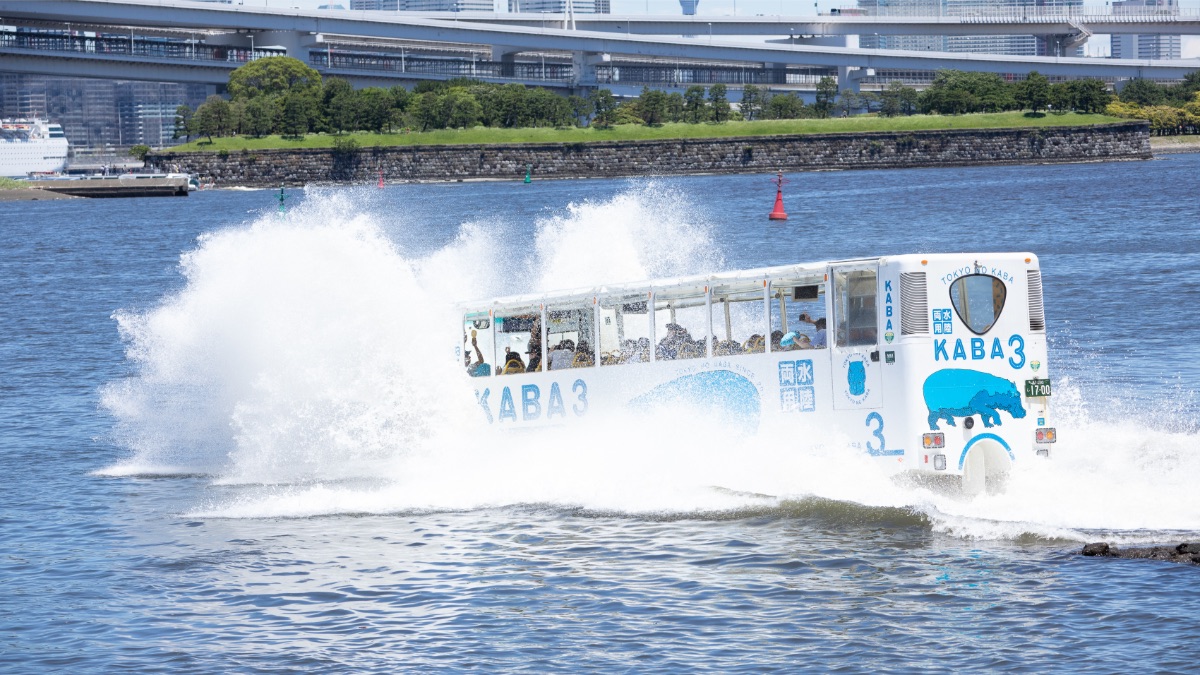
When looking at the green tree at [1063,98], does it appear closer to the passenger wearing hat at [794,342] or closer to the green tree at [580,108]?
the green tree at [580,108]

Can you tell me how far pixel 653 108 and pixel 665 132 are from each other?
7951 mm

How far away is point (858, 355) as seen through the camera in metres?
17.6

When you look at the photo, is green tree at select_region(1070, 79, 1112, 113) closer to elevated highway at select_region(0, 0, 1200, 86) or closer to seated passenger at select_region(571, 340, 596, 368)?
elevated highway at select_region(0, 0, 1200, 86)

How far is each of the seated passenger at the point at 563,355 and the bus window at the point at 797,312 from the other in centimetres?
289

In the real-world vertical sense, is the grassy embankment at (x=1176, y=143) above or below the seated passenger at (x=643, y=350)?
above

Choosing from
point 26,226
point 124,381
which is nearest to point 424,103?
point 26,226

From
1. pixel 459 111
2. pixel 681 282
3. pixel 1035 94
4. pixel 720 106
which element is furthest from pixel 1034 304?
pixel 720 106

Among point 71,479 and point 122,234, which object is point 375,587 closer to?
point 71,479

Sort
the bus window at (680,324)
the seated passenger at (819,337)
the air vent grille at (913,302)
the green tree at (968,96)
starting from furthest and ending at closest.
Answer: the green tree at (968,96) → the bus window at (680,324) → the seated passenger at (819,337) → the air vent grille at (913,302)

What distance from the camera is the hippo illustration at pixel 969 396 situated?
17.2 meters

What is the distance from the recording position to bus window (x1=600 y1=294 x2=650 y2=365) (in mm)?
20203

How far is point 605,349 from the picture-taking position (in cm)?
2067

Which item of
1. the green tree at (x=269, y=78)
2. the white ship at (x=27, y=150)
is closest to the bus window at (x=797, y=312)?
the green tree at (x=269, y=78)

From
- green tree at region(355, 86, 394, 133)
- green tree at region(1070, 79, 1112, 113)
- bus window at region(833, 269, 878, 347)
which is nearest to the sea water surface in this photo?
bus window at region(833, 269, 878, 347)
